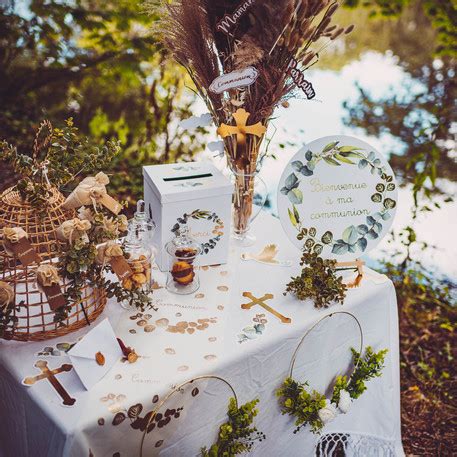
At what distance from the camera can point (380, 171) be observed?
1.35 m

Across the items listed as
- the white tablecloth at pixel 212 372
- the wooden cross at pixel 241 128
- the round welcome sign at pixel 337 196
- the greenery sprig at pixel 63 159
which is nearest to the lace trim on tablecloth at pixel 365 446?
the white tablecloth at pixel 212 372

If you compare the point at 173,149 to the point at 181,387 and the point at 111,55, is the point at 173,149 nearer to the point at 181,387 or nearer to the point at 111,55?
the point at 111,55

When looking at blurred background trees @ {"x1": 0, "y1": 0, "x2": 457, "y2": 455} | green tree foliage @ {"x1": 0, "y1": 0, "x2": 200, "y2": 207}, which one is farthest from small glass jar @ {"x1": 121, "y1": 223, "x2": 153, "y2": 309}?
green tree foliage @ {"x1": 0, "y1": 0, "x2": 200, "y2": 207}

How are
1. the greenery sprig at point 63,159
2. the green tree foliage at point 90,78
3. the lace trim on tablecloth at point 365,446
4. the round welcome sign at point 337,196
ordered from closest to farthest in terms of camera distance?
the greenery sprig at point 63,159 < the round welcome sign at point 337,196 < the lace trim on tablecloth at point 365,446 < the green tree foliage at point 90,78

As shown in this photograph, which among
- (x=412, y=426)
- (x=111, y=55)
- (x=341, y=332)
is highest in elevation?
(x=111, y=55)

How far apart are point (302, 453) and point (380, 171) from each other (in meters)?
0.78

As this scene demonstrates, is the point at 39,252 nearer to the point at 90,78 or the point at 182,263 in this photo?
the point at 182,263

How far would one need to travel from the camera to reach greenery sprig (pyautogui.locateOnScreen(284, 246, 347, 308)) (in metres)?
1.24

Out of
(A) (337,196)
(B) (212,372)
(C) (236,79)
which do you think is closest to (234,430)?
(B) (212,372)

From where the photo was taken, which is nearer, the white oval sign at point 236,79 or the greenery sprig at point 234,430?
the greenery sprig at point 234,430

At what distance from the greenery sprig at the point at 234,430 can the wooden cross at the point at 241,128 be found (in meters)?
0.67

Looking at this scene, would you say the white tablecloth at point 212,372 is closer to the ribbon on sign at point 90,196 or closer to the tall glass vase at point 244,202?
the tall glass vase at point 244,202

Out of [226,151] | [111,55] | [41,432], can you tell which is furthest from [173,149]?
[41,432]

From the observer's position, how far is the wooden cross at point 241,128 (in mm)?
1304
